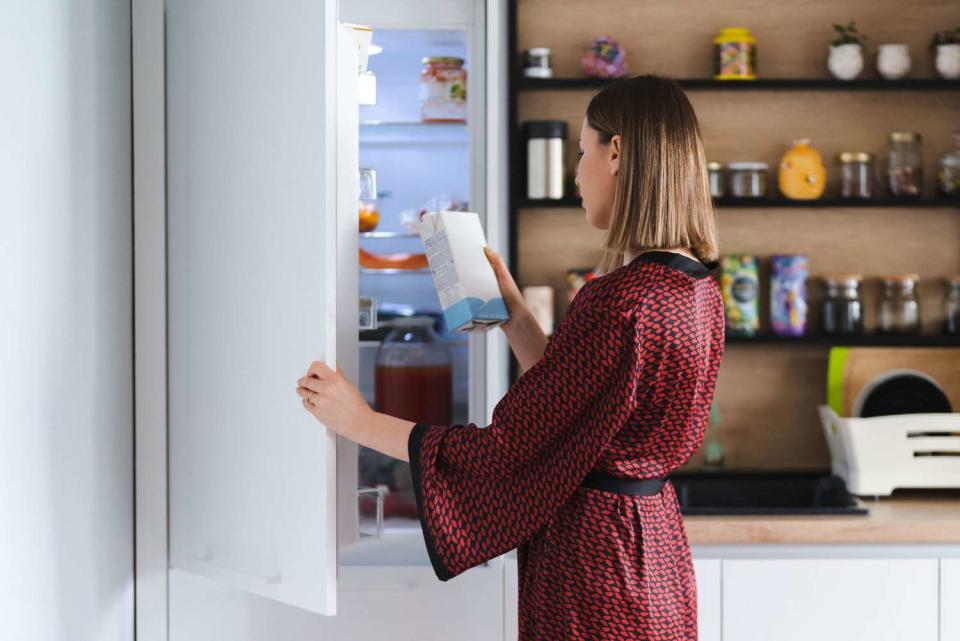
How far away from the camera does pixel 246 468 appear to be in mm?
1445

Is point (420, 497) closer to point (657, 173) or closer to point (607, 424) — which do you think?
point (607, 424)

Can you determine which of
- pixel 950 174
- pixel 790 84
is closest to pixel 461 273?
pixel 790 84

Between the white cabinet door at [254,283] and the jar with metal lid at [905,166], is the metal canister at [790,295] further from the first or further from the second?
the white cabinet door at [254,283]

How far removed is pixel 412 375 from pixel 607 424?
0.97 metres

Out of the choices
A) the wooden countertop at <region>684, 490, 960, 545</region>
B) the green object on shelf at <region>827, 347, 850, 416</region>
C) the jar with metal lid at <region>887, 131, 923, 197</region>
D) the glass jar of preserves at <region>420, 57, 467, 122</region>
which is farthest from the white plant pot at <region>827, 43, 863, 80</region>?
the wooden countertop at <region>684, 490, 960, 545</region>

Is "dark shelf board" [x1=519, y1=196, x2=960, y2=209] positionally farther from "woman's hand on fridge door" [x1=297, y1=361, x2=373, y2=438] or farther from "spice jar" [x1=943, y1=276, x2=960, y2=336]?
"woman's hand on fridge door" [x1=297, y1=361, x2=373, y2=438]

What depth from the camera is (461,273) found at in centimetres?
148

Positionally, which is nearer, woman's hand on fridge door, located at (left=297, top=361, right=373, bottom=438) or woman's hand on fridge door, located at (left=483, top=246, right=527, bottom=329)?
woman's hand on fridge door, located at (left=297, top=361, right=373, bottom=438)

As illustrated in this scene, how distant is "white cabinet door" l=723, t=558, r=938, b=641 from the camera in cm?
193

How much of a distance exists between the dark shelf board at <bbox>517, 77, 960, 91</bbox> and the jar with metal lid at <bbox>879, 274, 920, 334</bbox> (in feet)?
1.50

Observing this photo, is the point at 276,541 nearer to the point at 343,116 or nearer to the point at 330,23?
the point at 343,116

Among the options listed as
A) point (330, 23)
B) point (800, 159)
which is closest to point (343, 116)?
point (330, 23)

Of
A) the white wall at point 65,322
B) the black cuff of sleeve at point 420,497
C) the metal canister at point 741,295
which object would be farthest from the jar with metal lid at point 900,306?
the white wall at point 65,322

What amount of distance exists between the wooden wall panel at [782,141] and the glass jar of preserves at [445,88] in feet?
1.06
